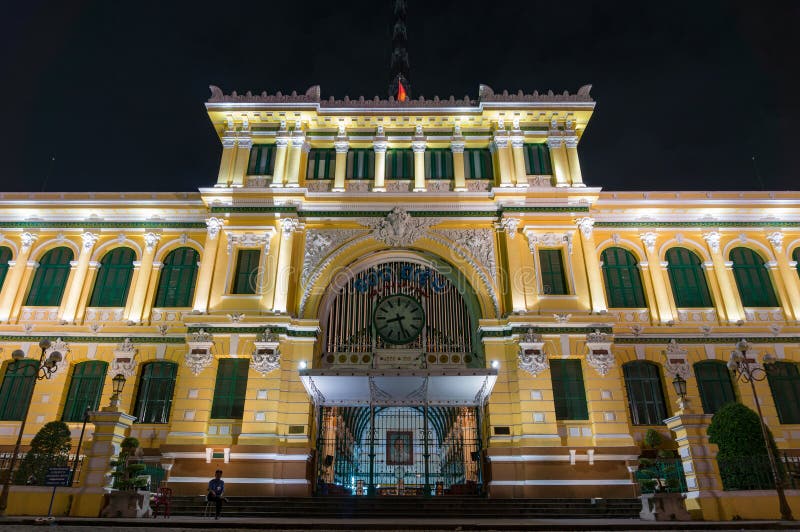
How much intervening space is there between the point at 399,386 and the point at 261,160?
13.8 meters

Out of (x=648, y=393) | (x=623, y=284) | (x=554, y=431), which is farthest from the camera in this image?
(x=623, y=284)

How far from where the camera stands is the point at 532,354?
2231 centimetres

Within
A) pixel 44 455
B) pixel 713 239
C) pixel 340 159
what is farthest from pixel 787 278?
pixel 44 455

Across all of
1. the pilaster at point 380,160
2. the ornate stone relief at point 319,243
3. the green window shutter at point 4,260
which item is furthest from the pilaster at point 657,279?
the green window shutter at point 4,260

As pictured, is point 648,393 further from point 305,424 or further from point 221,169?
point 221,169

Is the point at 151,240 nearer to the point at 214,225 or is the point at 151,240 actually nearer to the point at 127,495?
the point at 214,225

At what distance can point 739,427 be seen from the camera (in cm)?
1622

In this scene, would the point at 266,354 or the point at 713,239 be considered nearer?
the point at 266,354

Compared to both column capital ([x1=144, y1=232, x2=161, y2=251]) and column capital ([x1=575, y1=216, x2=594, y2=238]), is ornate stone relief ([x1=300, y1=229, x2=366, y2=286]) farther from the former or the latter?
column capital ([x1=575, y1=216, x2=594, y2=238])

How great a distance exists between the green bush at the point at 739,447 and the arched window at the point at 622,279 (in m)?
9.35

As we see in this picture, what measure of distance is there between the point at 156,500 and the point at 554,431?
1502 centimetres

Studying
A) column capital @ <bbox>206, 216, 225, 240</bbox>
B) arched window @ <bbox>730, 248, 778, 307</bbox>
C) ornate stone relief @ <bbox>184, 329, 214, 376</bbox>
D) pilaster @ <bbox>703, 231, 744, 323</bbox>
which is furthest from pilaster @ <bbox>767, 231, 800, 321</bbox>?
column capital @ <bbox>206, 216, 225, 240</bbox>

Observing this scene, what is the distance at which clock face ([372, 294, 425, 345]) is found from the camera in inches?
950

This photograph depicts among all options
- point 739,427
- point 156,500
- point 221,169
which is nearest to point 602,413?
point 739,427
